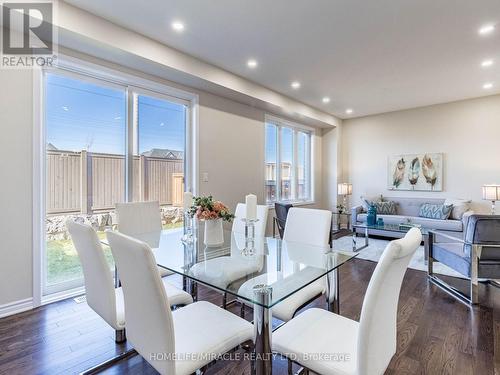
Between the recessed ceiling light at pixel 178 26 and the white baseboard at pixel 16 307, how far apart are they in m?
2.95

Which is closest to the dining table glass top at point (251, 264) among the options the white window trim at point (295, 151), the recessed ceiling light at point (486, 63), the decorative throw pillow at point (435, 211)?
the white window trim at point (295, 151)

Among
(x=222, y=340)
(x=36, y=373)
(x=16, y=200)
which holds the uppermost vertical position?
(x=16, y=200)

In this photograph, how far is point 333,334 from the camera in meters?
1.32

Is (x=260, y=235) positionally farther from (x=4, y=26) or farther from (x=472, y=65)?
(x=472, y=65)

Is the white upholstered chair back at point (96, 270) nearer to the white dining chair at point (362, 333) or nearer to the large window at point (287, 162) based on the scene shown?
the white dining chair at point (362, 333)

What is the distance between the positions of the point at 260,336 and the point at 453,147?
5922 millimetres

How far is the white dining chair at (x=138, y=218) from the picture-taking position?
257cm

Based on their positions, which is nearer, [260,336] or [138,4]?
[260,336]

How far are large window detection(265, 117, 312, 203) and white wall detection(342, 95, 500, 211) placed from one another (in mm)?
1137

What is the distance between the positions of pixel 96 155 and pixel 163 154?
0.83 m

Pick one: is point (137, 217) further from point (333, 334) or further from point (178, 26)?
point (333, 334)

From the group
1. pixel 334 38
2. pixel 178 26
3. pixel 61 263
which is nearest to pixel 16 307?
pixel 61 263

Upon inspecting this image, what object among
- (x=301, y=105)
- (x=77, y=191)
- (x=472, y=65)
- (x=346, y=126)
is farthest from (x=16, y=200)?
(x=346, y=126)

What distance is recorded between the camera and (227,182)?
432 cm
